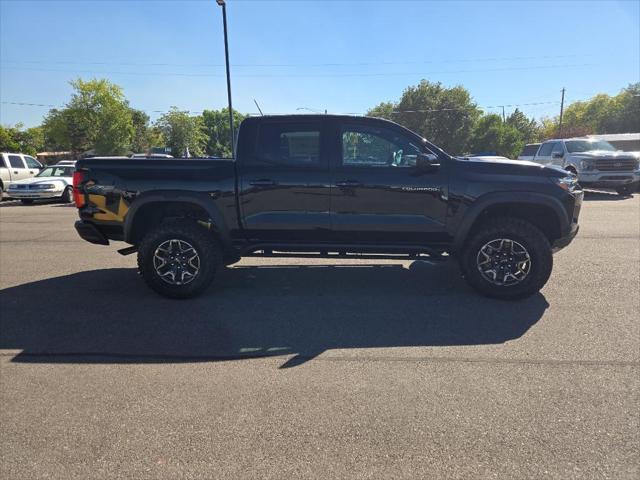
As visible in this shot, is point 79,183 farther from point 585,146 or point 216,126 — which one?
point 216,126

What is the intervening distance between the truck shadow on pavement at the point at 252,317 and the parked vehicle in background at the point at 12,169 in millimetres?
16151

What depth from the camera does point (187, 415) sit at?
2.75m

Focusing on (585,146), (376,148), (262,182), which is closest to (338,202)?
(376,148)

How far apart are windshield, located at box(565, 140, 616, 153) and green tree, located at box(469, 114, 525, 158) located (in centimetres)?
3940

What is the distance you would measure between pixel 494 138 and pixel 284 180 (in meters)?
55.7

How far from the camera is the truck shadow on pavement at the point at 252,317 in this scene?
12.2 feet

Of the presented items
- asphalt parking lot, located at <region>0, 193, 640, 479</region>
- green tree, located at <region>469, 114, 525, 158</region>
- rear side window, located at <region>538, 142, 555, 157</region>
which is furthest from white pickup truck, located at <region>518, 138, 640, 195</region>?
green tree, located at <region>469, 114, 525, 158</region>

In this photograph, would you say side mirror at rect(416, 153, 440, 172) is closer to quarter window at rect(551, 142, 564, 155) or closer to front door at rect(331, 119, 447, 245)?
front door at rect(331, 119, 447, 245)

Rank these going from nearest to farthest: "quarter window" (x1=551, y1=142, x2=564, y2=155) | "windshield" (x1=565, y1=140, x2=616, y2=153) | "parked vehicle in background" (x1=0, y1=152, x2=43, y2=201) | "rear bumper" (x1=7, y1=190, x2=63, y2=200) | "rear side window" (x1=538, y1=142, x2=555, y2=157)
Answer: "windshield" (x1=565, y1=140, x2=616, y2=153) < "quarter window" (x1=551, y1=142, x2=564, y2=155) < "rear bumper" (x1=7, y1=190, x2=63, y2=200) < "rear side window" (x1=538, y1=142, x2=555, y2=157) < "parked vehicle in background" (x1=0, y1=152, x2=43, y2=201)

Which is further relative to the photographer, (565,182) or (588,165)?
(588,165)

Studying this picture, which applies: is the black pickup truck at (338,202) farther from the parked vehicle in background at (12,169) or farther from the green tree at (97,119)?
the green tree at (97,119)

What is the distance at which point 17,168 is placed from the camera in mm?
18891

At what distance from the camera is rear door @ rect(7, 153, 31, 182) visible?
18656mm

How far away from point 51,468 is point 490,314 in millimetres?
3858
